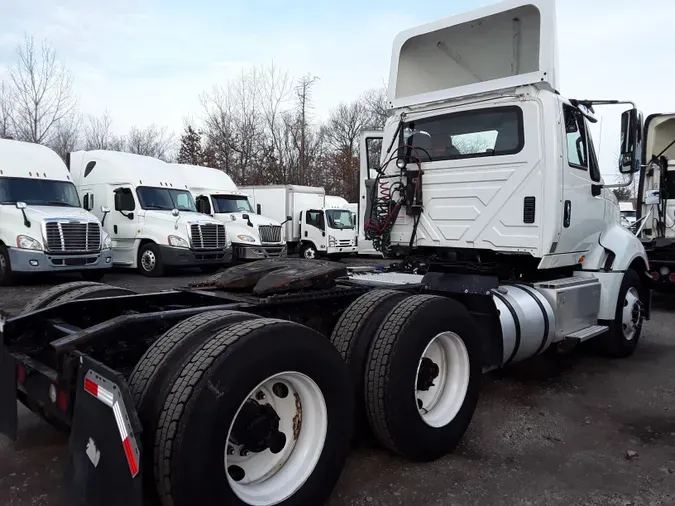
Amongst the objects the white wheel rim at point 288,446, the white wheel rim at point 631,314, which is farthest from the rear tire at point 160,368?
the white wheel rim at point 631,314

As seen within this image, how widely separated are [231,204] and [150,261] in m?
4.34

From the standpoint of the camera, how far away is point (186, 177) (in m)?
18.1

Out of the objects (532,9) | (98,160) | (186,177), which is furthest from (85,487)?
(186,177)

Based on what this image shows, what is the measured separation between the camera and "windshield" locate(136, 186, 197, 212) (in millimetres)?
15070

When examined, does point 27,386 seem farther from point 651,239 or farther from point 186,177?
point 186,177

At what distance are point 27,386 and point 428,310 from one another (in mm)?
2391

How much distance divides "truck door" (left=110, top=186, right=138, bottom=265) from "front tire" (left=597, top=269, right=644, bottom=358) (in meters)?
12.6

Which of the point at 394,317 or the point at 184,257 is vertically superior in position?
the point at 394,317

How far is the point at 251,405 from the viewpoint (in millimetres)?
2635

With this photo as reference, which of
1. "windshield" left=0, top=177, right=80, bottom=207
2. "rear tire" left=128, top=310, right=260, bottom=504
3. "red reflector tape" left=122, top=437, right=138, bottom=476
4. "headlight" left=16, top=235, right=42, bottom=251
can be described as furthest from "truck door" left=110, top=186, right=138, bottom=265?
"red reflector tape" left=122, top=437, right=138, bottom=476

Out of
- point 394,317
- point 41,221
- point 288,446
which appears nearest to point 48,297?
point 288,446

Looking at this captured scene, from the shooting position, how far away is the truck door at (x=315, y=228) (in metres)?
21.0

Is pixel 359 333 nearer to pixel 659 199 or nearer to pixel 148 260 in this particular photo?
pixel 659 199

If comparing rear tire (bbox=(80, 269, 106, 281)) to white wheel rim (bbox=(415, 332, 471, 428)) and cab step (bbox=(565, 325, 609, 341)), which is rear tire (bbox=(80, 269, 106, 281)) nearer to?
cab step (bbox=(565, 325, 609, 341))
